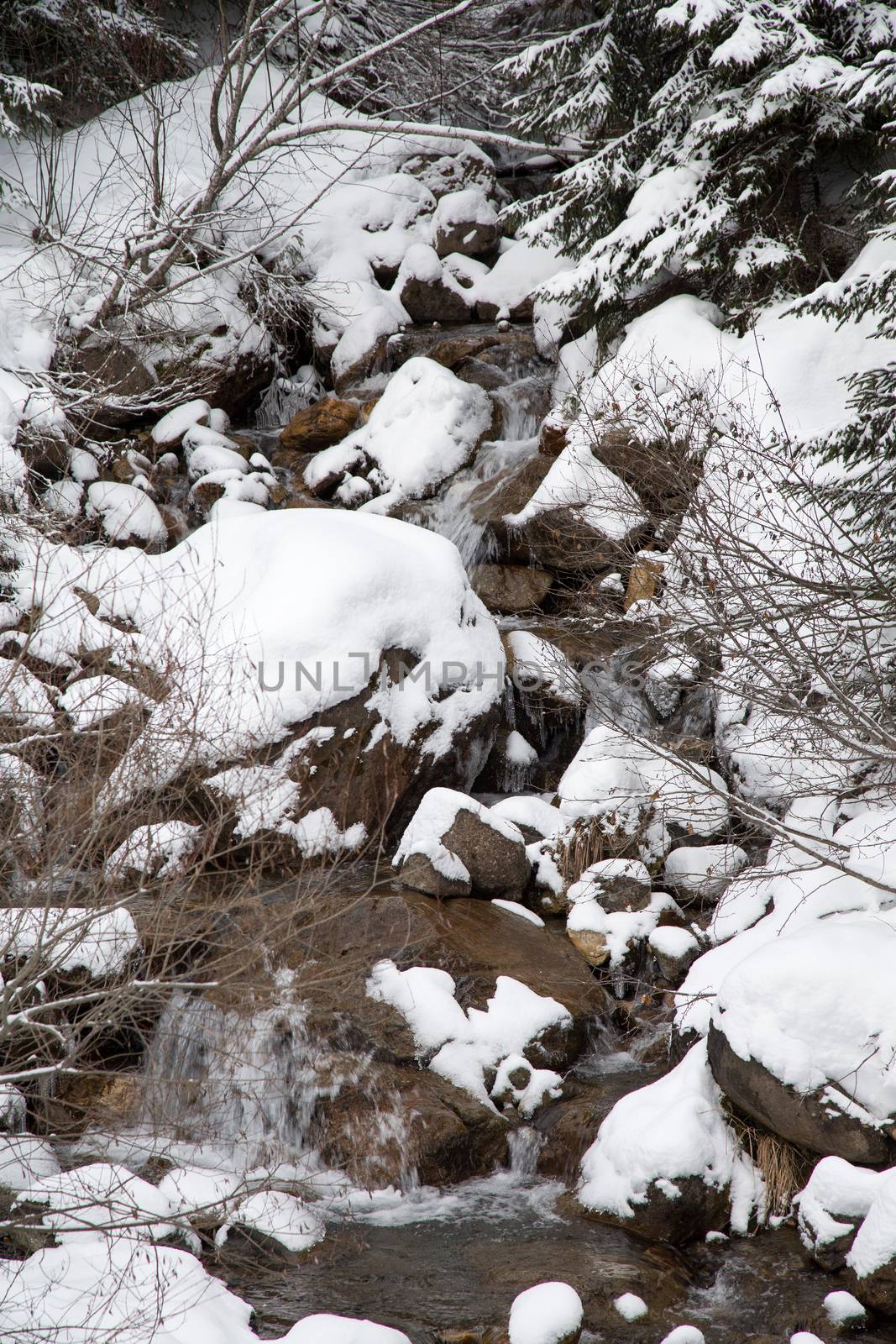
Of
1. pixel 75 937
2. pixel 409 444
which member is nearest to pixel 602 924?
pixel 75 937

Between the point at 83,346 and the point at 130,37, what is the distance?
18.6 ft

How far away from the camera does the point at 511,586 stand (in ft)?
32.6

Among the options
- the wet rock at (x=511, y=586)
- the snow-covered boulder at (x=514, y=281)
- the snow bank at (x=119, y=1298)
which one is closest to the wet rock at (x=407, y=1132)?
the snow bank at (x=119, y=1298)

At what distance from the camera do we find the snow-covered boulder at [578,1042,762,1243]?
4.71m

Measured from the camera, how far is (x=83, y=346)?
11625 mm

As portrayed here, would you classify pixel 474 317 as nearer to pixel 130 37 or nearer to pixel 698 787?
pixel 130 37

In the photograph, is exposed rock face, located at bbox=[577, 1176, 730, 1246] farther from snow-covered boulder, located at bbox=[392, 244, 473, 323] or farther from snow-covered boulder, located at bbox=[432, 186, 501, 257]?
snow-covered boulder, located at bbox=[432, 186, 501, 257]

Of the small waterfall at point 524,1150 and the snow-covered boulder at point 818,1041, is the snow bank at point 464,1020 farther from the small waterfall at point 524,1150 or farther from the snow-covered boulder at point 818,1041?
the snow-covered boulder at point 818,1041

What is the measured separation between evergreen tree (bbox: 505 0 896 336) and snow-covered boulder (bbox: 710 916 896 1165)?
6.99m

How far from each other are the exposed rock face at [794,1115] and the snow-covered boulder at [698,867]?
80.3 inches

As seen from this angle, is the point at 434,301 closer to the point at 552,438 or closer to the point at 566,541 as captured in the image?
the point at 552,438

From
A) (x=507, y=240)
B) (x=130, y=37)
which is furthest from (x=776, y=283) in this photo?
(x=130, y=37)

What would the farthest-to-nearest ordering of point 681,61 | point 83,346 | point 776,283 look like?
point 83,346 < point 681,61 < point 776,283

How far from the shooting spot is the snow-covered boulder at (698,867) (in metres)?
7.01
